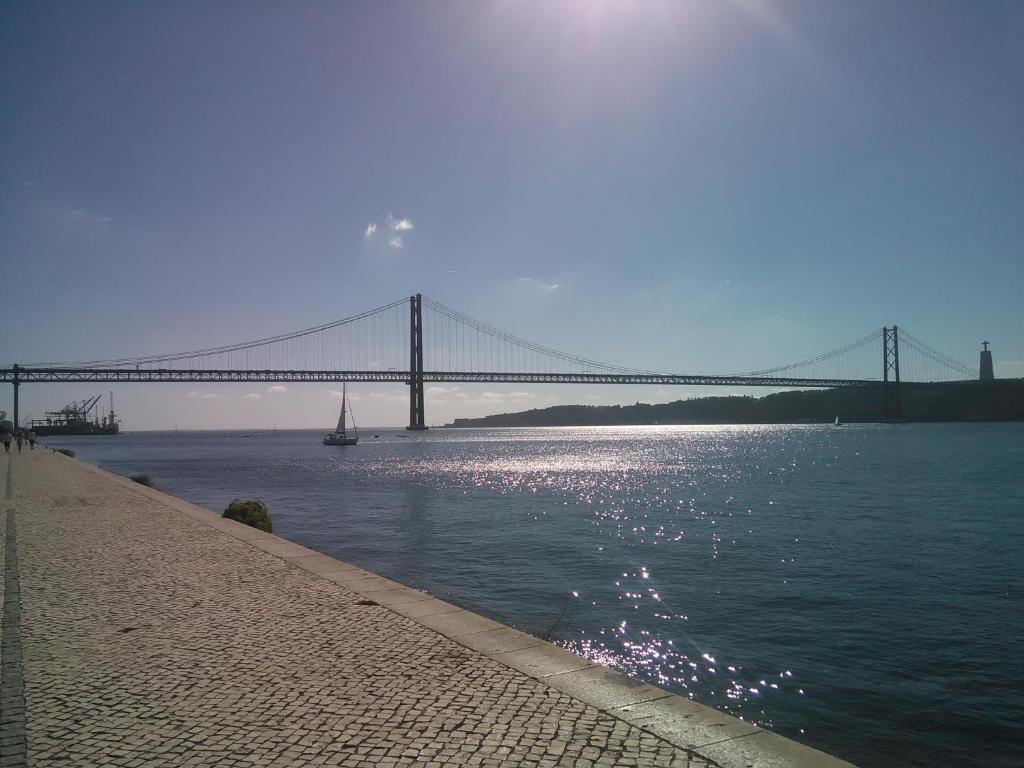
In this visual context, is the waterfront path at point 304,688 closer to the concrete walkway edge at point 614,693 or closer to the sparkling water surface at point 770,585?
the concrete walkway edge at point 614,693

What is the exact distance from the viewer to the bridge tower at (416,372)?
85875 millimetres

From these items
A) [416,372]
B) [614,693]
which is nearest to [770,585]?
[614,693]

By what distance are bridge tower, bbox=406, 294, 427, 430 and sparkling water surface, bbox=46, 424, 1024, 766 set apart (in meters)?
59.2

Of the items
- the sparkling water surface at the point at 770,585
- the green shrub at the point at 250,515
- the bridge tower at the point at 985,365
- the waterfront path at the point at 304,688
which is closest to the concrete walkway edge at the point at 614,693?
the waterfront path at the point at 304,688

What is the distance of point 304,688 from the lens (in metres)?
4.46

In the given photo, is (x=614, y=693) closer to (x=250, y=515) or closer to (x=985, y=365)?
(x=250, y=515)

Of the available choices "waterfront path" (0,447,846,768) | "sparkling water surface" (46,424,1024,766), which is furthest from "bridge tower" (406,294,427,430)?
"waterfront path" (0,447,846,768)

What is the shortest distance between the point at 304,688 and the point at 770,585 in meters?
8.07

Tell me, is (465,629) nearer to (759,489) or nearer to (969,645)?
(969,645)

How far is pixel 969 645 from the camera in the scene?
306 inches

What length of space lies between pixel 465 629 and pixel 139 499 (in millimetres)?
13357

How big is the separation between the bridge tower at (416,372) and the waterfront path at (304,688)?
78.2 m

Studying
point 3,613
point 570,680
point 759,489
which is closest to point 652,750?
point 570,680

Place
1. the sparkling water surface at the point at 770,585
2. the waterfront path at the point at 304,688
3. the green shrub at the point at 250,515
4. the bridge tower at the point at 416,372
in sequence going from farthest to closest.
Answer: the bridge tower at the point at 416,372
the green shrub at the point at 250,515
the sparkling water surface at the point at 770,585
the waterfront path at the point at 304,688
